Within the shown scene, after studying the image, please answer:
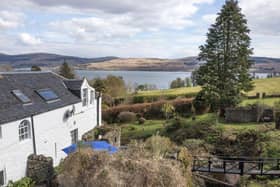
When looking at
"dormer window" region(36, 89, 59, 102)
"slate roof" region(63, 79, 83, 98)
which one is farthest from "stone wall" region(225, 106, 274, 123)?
"dormer window" region(36, 89, 59, 102)

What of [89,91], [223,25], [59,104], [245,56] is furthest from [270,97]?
[59,104]

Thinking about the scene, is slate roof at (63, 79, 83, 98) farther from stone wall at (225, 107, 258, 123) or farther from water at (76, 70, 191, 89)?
water at (76, 70, 191, 89)

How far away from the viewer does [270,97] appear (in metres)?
38.6

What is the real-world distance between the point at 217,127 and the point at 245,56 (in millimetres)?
7932

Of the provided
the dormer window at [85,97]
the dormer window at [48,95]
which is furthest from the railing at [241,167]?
the dormer window at [85,97]

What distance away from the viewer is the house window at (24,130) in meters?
16.1

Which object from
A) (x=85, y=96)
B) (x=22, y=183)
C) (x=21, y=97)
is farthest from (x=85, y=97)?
(x=22, y=183)

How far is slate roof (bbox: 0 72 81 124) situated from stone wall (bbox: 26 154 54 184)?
2736 millimetres

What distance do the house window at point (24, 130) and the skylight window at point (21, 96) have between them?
1.54 meters

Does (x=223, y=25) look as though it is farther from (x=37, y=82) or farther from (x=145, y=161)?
(x=145, y=161)

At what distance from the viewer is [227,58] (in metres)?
28.3

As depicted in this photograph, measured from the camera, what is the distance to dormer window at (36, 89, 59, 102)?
19.9 meters

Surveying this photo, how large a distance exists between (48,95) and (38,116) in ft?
10.3

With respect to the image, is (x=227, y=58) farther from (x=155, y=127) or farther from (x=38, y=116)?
(x=38, y=116)
